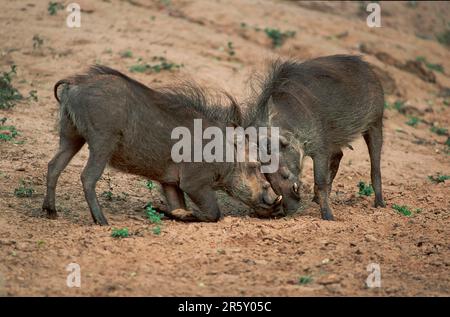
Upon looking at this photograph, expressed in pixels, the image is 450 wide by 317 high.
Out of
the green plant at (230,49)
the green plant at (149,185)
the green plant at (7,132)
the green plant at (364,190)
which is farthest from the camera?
the green plant at (230,49)

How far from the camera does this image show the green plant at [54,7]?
10828 mm

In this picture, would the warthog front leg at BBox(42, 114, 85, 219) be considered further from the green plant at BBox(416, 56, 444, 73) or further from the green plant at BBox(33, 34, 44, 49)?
the green plant at BBox(416, 56, 444, 73)

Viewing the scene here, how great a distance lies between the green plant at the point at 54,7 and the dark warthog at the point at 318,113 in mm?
A: 5189

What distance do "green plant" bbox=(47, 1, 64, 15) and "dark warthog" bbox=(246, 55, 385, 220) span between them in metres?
5.19

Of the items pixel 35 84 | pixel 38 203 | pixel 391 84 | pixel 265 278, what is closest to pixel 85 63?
pixel 35 84

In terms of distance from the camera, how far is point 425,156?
9.51m

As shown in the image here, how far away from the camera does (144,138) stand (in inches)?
229

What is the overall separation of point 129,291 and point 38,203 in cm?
203

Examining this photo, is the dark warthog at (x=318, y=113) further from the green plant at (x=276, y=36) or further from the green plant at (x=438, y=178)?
the green plant at (x=276, y=36)

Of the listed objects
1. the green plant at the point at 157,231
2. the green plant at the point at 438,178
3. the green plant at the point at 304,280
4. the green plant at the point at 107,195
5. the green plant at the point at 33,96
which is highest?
the green plant at the point at 33,96

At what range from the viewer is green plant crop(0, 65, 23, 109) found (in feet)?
27.6

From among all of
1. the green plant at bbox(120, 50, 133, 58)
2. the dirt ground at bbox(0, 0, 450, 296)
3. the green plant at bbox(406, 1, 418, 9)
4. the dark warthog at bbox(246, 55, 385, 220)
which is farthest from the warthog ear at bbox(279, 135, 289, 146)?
the green plant at bbox(406, 1, 418, 9)

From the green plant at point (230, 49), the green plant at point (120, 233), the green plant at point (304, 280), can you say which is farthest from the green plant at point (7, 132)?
the green plant at point (230, 49)

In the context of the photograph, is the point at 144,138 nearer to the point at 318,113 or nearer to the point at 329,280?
the point at 318,113
